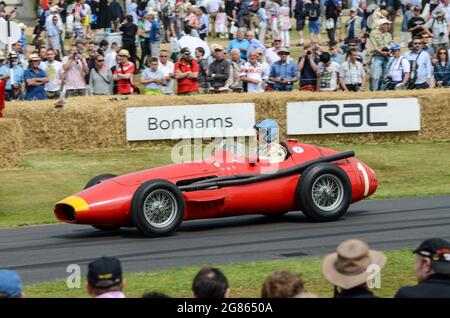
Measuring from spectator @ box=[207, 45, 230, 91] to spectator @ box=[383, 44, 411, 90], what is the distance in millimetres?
3517

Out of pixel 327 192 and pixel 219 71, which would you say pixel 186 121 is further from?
pixel 327 192

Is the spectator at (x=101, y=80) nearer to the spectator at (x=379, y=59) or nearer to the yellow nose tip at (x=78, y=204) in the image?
the spectator at (x=379, y=59)

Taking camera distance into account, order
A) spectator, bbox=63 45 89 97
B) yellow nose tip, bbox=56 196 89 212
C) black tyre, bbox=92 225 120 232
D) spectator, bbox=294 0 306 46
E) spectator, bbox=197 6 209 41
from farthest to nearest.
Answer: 1. spectator, bbox=294 0 306 46
2. spectator, bbox=197 6 209 41
3. spectator, bbox=63 45 89 97
4. black tyre, bbox=92 225 120 232
5. yellow nose tip, bbox=56 196 89 212

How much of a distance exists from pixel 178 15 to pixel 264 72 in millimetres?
9460

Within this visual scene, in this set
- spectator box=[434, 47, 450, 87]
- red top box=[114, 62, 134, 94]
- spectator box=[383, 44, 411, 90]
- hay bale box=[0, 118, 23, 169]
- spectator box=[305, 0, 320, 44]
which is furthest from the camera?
spectator box=[305, 0, 320, 44]

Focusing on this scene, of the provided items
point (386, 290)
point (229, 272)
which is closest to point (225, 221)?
point (229, 272)

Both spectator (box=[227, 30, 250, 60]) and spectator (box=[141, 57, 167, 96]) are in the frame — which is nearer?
spectator (box=[141, 57, 167, 96])

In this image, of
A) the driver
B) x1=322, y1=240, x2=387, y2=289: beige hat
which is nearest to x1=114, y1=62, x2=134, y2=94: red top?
the driver

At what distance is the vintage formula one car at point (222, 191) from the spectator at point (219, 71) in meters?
7.69

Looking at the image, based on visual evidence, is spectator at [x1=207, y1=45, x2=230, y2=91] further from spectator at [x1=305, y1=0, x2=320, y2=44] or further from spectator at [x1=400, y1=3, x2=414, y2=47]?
spectator at [x1=400, y1=3, x2=414, y2=47]

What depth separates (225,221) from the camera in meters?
15.3

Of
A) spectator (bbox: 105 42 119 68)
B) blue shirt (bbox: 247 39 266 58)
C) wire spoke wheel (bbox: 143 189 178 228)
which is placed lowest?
wire spoke wheel (bbox: 143 189 178 228)

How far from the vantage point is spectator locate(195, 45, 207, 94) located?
911 inches

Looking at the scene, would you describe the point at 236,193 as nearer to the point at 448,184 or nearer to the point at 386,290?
the point at 386,290
